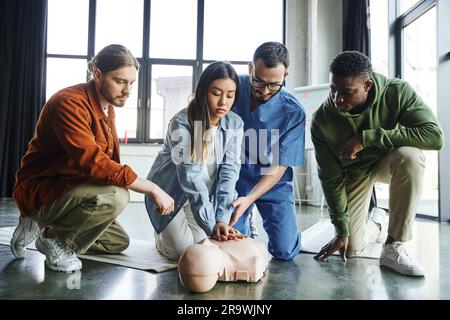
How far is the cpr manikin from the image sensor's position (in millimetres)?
1216

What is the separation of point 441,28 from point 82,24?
13.4 feet

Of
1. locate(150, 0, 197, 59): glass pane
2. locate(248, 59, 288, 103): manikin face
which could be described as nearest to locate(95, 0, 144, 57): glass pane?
locate(150, 0, 197, 59): glass pane

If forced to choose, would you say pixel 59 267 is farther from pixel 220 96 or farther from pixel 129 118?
pixel 129 118

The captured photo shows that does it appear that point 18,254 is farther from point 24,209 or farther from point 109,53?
point 109,53

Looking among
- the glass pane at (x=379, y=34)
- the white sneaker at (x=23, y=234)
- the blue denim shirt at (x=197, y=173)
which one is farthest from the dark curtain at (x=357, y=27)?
the white sneaker at (x=23, y=234)

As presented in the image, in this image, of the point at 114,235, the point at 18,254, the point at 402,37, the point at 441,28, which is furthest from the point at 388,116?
the point at 402,37

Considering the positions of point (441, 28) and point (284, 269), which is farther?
point (441, 28)

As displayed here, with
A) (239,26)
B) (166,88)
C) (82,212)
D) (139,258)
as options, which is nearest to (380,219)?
(139,258)

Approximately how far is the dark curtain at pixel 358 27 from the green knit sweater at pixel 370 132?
9.28 ft

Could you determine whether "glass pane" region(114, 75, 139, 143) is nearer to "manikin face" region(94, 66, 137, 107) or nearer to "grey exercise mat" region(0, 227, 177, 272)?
"grey exercise mat" region(0, 227, 177, 272)

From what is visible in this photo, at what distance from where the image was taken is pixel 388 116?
1.61 metres

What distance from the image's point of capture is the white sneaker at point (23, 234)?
163cm

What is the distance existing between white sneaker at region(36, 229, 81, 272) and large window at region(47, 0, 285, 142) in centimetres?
360

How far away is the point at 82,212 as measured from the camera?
1.45 metres
